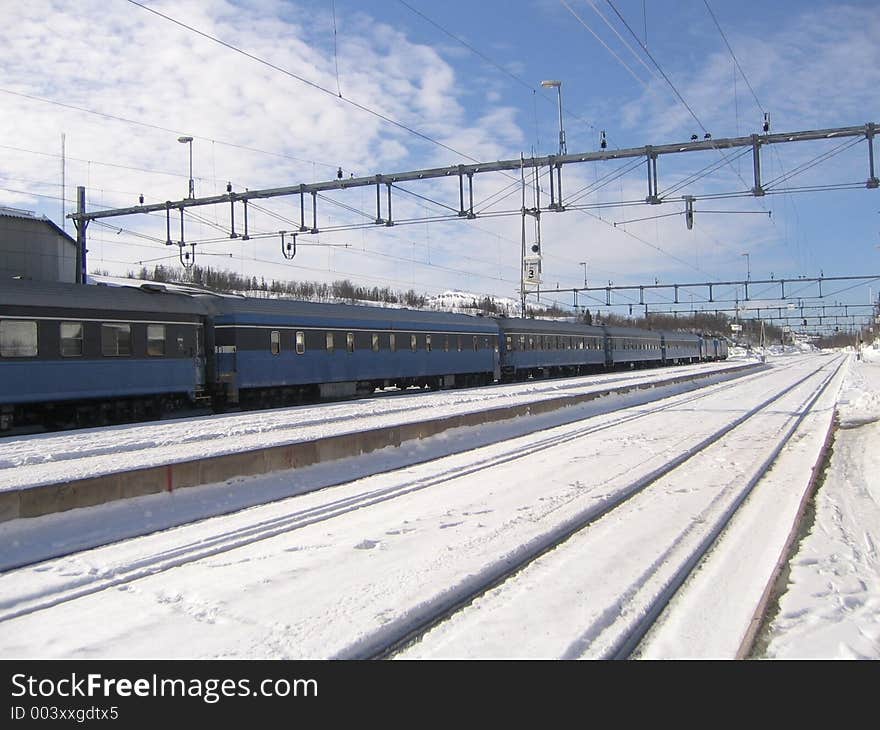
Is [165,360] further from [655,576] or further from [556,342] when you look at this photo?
[556,342]

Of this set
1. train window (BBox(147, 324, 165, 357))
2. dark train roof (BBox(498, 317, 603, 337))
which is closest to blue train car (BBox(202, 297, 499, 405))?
train window (BBox(147, 324, 165, 357))

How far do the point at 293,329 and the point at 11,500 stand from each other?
1599cm

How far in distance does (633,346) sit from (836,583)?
184 feet

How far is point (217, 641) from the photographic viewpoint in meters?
4.82

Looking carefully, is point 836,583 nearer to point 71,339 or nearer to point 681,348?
point 71,339

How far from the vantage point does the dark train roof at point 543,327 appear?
39312mm

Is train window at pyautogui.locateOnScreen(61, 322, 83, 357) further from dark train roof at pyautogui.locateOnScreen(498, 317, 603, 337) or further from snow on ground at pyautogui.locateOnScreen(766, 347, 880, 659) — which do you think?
dark train roof at pyautogui.locateOnScreen(498, 317, 603, 337)

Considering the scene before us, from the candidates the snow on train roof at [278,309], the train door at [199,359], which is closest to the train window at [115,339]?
the snow on train roof at [278,309]

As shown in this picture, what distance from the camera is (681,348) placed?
75375 mm

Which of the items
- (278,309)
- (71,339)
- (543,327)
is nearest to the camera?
(71,339)

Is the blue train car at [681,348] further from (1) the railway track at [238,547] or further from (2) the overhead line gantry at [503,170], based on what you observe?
(1) the railway track at [238,547]

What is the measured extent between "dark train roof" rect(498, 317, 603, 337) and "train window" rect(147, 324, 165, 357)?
22.0 meters

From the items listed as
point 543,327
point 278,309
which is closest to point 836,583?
point 278,309
